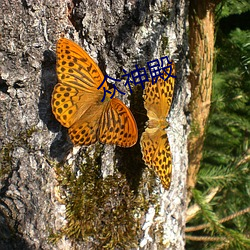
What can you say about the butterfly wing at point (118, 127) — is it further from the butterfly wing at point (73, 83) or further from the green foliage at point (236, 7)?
the green foliage at point (236, 7)

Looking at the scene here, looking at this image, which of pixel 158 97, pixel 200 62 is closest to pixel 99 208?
pixel 158 97

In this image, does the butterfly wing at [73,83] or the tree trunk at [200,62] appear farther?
the tree trunk at [200,62]

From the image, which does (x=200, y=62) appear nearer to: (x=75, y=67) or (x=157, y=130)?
(x=157, y=130)

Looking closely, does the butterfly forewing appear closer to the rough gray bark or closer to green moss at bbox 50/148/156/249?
the rough gray bark

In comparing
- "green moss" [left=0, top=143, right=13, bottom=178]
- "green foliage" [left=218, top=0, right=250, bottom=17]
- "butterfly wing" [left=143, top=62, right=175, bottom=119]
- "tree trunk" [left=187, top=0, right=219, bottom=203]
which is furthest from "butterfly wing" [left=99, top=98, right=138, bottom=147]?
"green foliage" [left=218, top=0, right=250, bottom=17]

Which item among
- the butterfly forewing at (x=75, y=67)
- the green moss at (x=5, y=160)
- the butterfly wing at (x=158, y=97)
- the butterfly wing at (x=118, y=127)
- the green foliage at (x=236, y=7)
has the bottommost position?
the green moss at (x=5, y=160)

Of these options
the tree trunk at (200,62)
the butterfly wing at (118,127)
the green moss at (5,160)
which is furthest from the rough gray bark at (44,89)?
the tree trunk at (200,62)

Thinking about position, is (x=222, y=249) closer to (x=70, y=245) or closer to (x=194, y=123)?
(x=194, y=123)
